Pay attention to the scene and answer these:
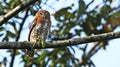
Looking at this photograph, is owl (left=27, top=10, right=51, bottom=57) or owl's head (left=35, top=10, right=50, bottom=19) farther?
owl's head (left=35, top=10, right=50, bottom=19)

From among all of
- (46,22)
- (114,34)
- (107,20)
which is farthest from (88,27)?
(114,34)

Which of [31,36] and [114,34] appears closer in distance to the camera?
[114,34]

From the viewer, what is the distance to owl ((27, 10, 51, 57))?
5.45 m

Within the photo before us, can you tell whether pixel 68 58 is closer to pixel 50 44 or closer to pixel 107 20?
pixel 107 20

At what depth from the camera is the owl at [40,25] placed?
5448 mm

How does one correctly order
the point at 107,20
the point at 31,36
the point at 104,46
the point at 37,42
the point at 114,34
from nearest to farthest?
the point at 114,34, the point at 37,42, the point at 31,36, the point at 107,20, the point at 104,46

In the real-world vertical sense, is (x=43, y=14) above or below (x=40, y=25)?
above

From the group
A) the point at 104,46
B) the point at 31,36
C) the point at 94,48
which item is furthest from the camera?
the point at 94,48

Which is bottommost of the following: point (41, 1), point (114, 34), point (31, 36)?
point (114, 34)

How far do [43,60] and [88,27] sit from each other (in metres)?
0.73

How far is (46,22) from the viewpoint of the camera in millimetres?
5586

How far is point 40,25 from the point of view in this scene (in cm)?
554

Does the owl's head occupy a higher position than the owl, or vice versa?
the owl's head

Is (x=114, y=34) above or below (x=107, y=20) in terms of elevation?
below
